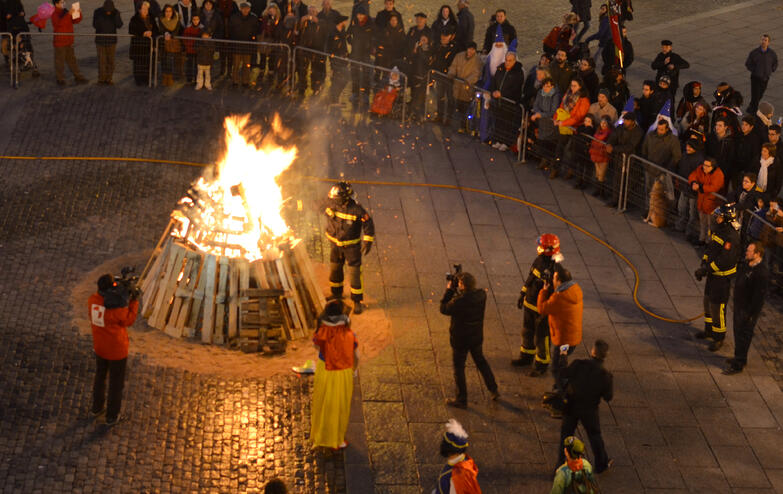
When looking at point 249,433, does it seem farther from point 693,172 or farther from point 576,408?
point 693,172

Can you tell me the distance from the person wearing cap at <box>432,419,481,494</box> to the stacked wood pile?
175 inches

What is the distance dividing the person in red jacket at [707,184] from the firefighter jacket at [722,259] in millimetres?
2414

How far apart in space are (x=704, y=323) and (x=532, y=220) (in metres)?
3.56

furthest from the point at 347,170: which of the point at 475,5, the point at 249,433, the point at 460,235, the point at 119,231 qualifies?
the point at 475,5

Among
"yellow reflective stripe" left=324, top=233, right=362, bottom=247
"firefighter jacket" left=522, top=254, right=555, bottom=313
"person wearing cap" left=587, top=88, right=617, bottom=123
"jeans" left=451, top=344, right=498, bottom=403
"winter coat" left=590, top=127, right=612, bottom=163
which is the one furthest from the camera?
"person wearing cap" left=587, top=88, right=617, bottom=123

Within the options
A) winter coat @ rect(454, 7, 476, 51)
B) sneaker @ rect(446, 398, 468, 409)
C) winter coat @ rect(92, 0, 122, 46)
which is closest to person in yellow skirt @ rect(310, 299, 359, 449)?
sneaker @ rect(446, 398, 468, 409)

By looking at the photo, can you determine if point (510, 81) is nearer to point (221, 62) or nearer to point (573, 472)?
point (221, 62)

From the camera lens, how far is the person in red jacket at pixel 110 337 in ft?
38.0

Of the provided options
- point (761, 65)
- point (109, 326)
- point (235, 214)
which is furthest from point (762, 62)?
point (109, 326)

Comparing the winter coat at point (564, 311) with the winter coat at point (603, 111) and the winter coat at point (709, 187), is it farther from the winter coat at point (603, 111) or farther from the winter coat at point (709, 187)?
the winter coat at point (603, 111)

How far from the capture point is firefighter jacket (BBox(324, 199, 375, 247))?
14102 mm

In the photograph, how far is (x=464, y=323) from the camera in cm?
1237

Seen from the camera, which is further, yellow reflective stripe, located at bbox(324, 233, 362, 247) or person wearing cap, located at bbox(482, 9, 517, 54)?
person wearing cap, located at bbox(482, 9, 517, 54)

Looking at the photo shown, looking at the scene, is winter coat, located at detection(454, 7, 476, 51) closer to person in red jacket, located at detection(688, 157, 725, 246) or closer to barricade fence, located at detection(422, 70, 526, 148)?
barricade fence, located at detection(422, 70, 526, 148)
